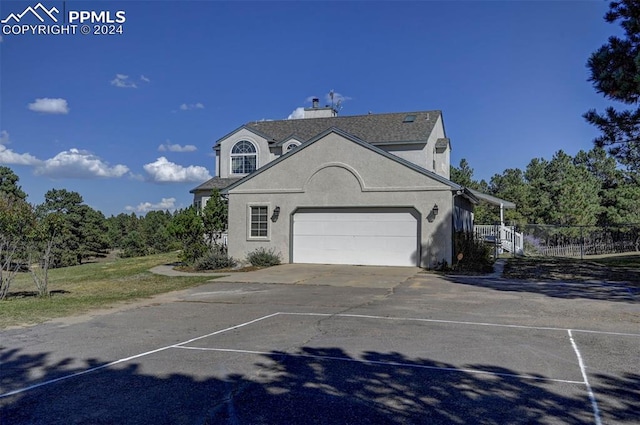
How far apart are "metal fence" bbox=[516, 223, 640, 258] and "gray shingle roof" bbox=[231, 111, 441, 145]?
9149 millimetres

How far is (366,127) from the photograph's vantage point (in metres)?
26.9

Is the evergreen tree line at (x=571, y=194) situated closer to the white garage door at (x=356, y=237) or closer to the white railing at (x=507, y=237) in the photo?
the white railing at (x=507, y=237)

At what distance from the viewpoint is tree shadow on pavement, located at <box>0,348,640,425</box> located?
4.42 meters

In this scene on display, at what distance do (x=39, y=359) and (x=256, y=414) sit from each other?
352cm

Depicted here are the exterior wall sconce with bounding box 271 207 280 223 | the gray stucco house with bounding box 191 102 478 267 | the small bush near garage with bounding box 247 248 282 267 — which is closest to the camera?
the gray stucco house with bounding box 191 102 478 267

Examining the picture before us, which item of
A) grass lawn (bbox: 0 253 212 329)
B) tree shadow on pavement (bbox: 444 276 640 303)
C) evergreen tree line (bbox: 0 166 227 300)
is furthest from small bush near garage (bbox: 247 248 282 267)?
tree shadow on pavement (bbox: 444 276 640 303)

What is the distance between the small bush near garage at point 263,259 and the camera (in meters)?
19.5

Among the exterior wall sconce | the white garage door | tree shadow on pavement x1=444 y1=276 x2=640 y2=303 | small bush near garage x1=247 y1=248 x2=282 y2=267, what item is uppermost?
the exterior wall sconce

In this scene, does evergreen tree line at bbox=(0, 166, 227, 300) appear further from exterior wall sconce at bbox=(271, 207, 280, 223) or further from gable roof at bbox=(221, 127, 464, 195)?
exterior wall sconce at bbox=(271, 207, 280, 223)

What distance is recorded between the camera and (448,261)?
17.8 meters

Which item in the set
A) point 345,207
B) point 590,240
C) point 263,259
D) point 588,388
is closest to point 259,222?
point 263,259

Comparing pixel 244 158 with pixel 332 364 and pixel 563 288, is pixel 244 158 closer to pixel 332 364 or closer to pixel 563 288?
pixel 563 288

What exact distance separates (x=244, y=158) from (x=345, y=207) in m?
10.2

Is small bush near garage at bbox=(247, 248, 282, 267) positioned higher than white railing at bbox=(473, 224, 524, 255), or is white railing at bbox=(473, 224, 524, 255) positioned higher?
white railing at bbox=(473, 224, 524, 255)
